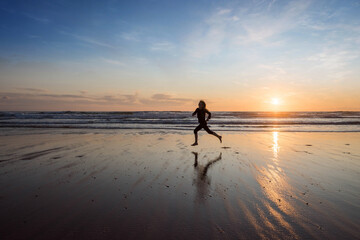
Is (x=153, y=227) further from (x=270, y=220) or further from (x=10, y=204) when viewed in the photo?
(x=10, y=204)

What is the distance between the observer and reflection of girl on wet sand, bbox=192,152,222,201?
14.5 feet

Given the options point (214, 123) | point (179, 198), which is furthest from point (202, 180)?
point (214, 123)

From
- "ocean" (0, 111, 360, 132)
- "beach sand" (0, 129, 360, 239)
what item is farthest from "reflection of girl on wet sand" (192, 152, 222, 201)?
"ocean" (0, 111, 360, 132)

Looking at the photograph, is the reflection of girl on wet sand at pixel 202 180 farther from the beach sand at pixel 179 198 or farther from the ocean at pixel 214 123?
the ocean at pixel 214 123

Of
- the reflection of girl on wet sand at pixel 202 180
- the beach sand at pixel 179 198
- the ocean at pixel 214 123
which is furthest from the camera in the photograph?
the ocean at pixel 214 123

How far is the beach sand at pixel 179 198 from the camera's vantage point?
9.78 ft

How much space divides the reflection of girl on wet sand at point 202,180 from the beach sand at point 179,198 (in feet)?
0.08

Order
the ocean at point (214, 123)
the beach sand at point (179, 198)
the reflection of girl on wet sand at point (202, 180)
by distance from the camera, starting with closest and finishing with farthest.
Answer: the beach sand at point (179, 198), the reflection of girl on wet sand at point (202, 180), the ocean at point (214, 123)

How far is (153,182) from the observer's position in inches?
201

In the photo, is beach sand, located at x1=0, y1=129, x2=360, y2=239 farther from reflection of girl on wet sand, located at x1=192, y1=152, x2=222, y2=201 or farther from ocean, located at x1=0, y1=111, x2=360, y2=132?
ocean, located at x1=0, y1=111, x2=360, y2=132

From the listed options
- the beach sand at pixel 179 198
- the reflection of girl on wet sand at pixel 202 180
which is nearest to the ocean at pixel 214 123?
the reflection of girl on wet sand at pixel 202 180

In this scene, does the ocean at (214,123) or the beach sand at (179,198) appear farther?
the ocean at (214,123)

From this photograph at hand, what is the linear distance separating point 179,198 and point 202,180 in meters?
1.32

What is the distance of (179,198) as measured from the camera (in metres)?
4.14
